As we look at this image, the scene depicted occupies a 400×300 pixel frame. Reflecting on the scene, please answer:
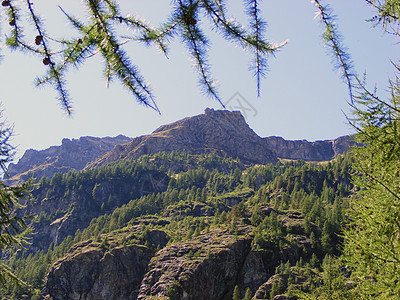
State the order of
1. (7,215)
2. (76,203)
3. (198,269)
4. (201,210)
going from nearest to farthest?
(7,215) < (198,269) < (201,210) < (76,203)

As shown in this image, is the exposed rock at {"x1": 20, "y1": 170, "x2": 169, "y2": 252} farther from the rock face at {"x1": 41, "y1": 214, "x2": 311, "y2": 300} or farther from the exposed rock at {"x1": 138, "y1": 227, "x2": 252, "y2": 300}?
the exposed rock at {"x1": 138, "y1": 227, "x2": 252, "y2": 300}

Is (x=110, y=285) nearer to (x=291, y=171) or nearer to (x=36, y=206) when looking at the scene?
(x=291, y=171)

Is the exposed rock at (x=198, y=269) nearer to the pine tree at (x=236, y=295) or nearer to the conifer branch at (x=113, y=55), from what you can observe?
the pine tree at (x=236, y=295)

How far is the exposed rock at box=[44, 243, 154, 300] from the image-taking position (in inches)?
2874

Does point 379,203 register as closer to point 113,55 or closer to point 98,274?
point 113,55

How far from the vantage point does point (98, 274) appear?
7362 centimetres

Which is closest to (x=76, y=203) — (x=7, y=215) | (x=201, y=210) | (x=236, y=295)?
(x=201, y=210)

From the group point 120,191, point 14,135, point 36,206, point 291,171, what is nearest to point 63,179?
point 36,206

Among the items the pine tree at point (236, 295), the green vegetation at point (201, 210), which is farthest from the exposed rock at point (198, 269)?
the pine tree at point (236, 295)

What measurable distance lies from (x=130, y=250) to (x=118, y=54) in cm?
8010

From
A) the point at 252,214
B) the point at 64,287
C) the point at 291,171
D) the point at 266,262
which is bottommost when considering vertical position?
the point at 64,287

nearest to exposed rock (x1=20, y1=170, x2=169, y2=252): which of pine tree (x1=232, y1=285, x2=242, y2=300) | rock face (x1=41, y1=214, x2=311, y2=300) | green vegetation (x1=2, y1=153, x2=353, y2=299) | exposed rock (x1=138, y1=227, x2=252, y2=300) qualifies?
green vegetation (x1=2, y1=153, x2=353, y2=299)

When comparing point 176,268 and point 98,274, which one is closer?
point 176,268

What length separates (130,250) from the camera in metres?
76.4
